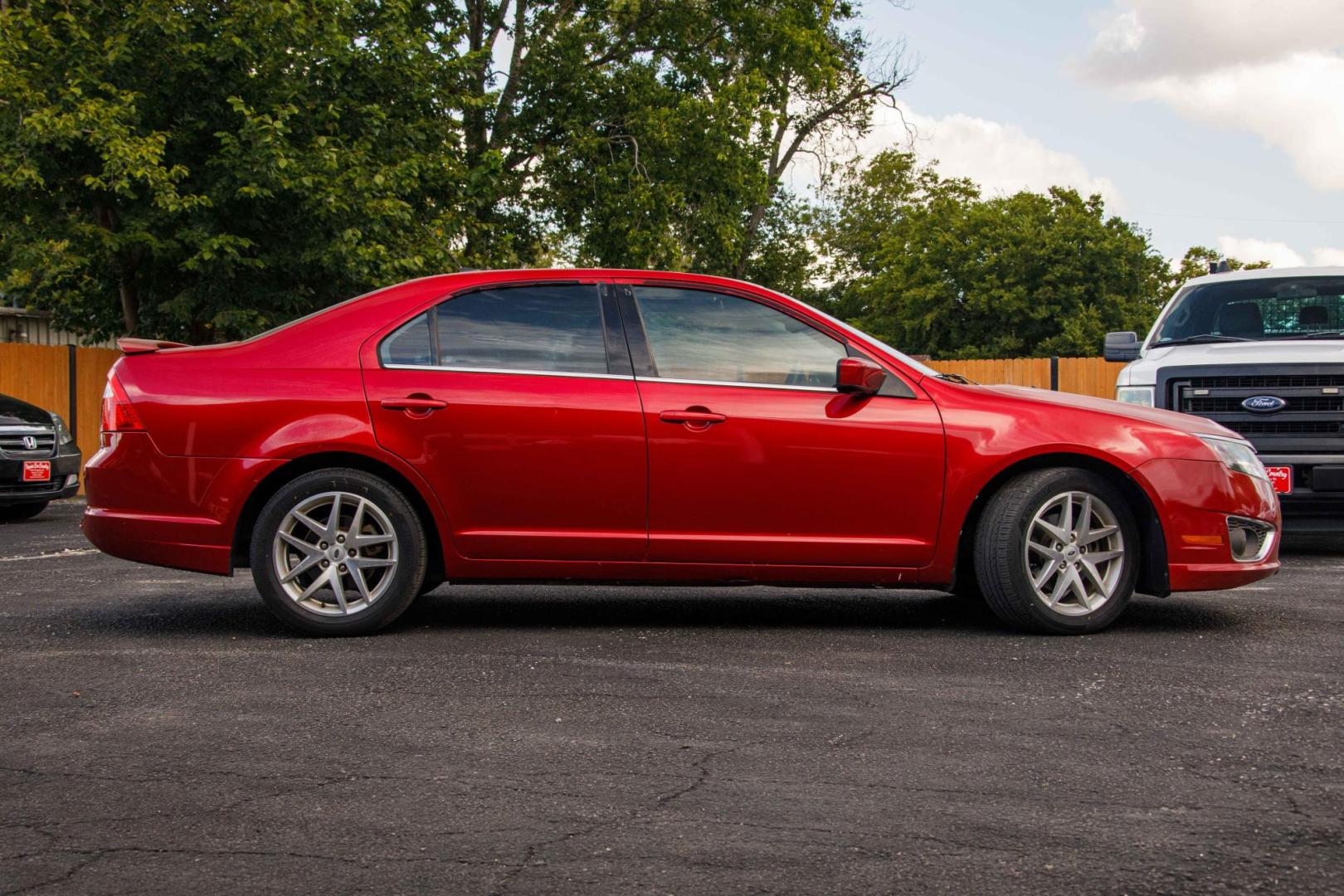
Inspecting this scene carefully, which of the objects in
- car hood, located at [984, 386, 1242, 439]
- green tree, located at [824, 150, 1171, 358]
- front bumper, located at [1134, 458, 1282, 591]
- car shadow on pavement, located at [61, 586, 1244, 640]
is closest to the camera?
front bumper, located at [1134, 458, 1282, 591]

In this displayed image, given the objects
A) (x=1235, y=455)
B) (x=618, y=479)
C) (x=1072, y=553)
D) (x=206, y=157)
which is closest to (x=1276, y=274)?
(x=1235, y=455)

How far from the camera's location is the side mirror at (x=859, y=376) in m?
6.02

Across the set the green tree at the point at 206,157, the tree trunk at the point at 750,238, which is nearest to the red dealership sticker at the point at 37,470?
the green tree at the point at 206,157

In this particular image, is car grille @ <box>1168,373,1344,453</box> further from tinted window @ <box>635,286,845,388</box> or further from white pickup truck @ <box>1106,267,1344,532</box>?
tinted window @ <box>635,286,845,388</box>

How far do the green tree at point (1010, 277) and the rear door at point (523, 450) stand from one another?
4126cm

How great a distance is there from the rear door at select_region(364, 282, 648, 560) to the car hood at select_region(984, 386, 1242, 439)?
1761 millimetres

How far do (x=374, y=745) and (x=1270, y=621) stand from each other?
14.7ft

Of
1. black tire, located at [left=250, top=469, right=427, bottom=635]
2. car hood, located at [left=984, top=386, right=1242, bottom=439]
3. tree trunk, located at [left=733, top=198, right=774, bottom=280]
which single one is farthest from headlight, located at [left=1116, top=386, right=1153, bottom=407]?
tree trunk, located at [left=733, top=198, right=774, bottom=280]

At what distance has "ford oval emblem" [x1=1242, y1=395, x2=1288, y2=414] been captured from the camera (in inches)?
364

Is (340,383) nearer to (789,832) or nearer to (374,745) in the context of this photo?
(374,745)

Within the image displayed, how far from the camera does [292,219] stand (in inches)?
716

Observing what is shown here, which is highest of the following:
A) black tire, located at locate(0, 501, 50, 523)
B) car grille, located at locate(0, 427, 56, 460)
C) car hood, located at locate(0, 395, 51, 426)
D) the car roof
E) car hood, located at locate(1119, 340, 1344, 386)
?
the car roof

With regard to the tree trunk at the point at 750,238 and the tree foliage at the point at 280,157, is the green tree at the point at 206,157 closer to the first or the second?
the tree foliage at the point at 280,157

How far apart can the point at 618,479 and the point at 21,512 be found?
32.5 feet
